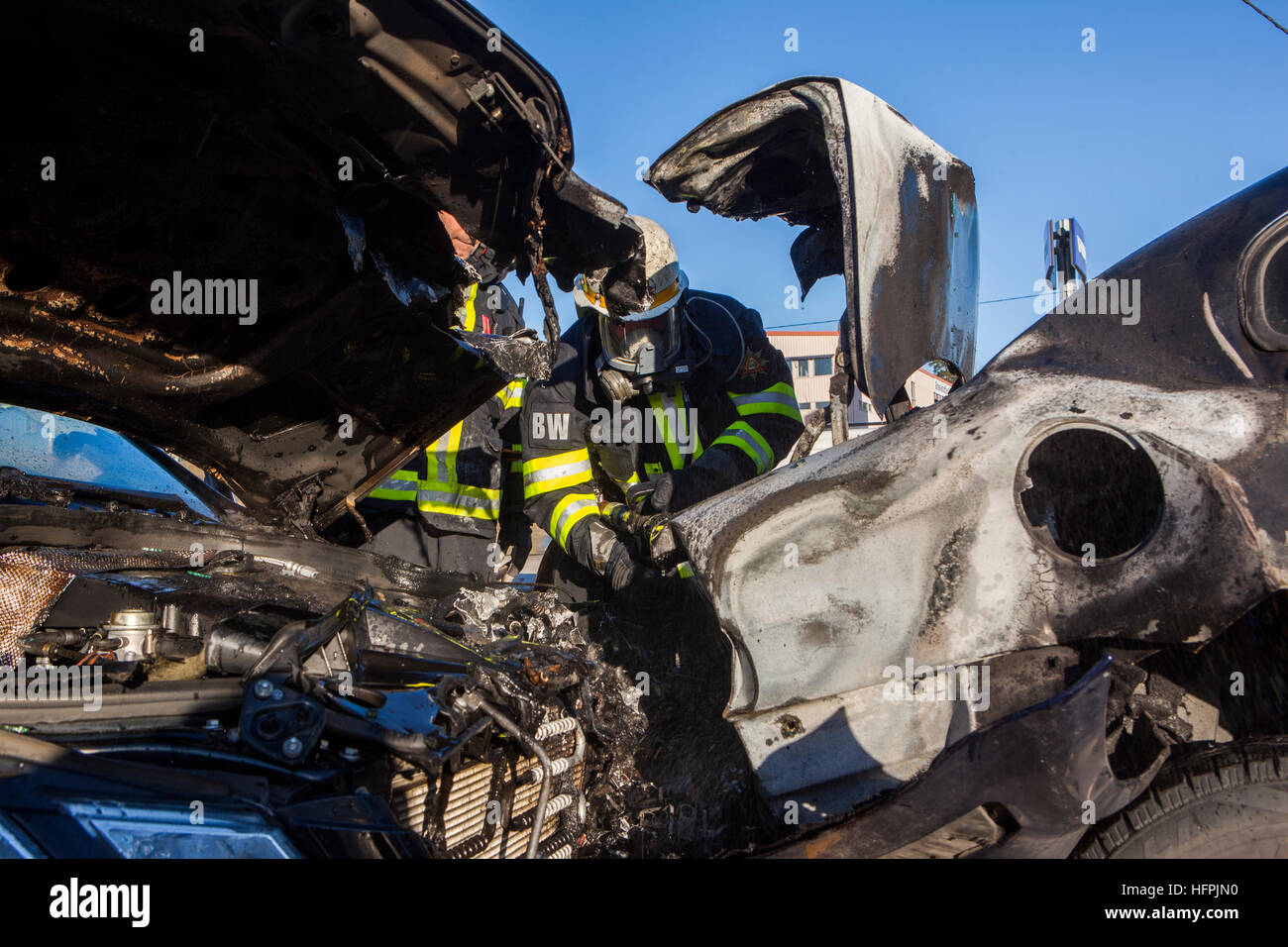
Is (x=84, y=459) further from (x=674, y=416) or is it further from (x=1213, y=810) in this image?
(x=1213, y=810)

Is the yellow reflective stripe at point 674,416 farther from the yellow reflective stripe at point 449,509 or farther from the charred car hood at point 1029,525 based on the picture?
the charred car hood at point 1029,525

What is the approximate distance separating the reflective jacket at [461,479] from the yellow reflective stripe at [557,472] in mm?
277

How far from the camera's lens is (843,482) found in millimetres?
1930

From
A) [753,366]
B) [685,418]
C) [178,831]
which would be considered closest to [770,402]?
[753,366]

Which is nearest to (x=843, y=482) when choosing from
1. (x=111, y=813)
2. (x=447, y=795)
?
(x=447, y=795)

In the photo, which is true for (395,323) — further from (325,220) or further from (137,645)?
(137,645)

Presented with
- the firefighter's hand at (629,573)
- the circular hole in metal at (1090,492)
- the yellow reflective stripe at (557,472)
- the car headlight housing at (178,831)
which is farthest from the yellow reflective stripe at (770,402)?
the car headlight housing at (178,831)

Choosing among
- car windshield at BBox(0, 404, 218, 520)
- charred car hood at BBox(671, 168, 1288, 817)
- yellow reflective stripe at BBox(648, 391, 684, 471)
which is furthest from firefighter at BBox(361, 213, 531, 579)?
charred car hood at BBox(671, 168, 1288, 817)

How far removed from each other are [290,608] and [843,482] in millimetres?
1564

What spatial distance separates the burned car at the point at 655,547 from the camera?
1.54m

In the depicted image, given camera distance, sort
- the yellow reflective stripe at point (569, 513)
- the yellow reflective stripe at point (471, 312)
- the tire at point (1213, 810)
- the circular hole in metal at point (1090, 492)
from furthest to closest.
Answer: the yellow reflective stripe at point (471, 312) → the yellow reflective stripe at point (569, 513) → the circular hole in metal at point (1090, 492) → the tire at point (1213, 810)

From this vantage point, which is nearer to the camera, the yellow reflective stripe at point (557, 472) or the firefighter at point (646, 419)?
the firefighter at point (646, 419)

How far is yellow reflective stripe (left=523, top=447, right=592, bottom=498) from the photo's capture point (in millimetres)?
4375

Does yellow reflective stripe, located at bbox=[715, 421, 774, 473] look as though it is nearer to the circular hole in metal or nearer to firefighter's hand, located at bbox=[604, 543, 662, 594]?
firefighter's hand, located at bbox=[604, 543, 662, 594]
